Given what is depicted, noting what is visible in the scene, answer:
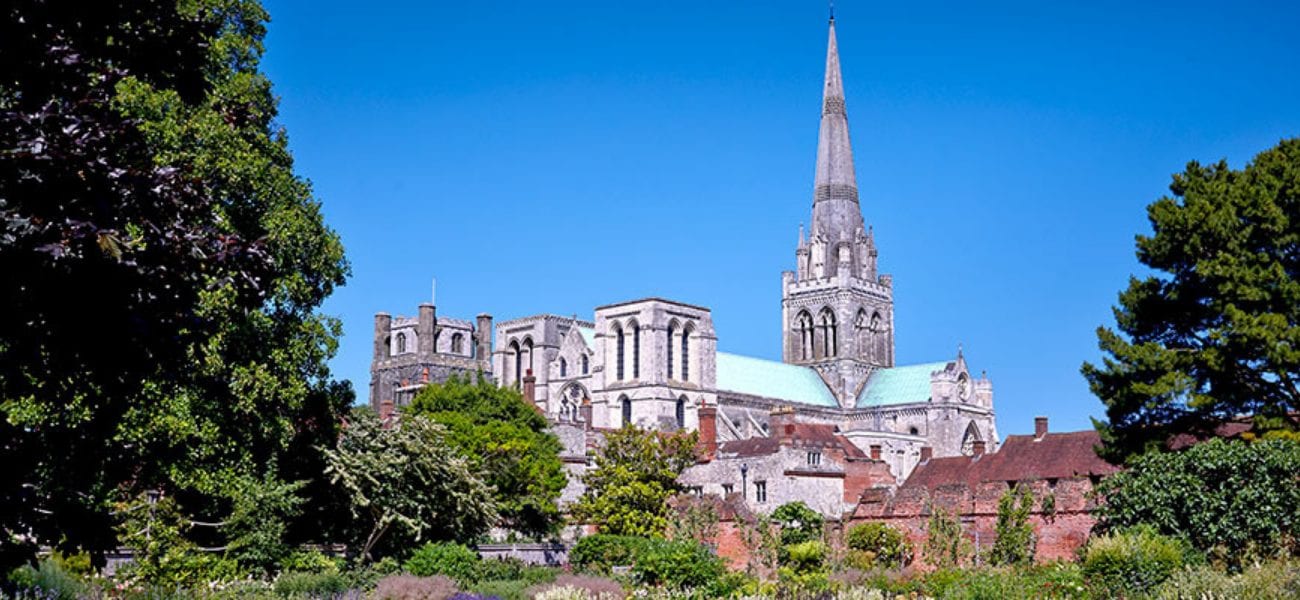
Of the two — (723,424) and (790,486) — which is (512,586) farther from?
(723,424)

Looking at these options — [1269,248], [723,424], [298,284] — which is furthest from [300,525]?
[723,424]

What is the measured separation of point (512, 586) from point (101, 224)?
21272mm

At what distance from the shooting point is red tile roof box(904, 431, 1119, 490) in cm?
4588

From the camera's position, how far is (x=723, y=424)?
86.8 metres

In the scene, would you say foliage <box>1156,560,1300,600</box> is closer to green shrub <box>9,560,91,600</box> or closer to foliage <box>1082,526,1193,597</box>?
foliage <box>1082,526,1193,597</box>

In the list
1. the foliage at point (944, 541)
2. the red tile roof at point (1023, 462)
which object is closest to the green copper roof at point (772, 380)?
the red tile roof at point (1023, 462)

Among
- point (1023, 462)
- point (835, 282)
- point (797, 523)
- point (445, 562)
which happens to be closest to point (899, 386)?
point (835, 282)

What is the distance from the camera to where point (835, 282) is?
353 feet

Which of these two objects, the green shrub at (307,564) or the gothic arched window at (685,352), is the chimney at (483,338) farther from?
the green shrub at (307,564)

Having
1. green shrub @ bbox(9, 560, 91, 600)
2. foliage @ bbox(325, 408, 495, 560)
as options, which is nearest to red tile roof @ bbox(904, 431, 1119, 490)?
foliage @ bbox(325, 408, 495, 560)

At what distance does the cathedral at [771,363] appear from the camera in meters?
89.7

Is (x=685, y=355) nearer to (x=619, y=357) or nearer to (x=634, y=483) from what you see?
(x=619, y=357)

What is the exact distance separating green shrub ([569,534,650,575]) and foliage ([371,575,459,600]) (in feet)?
34.8

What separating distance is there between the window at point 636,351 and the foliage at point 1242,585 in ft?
222
